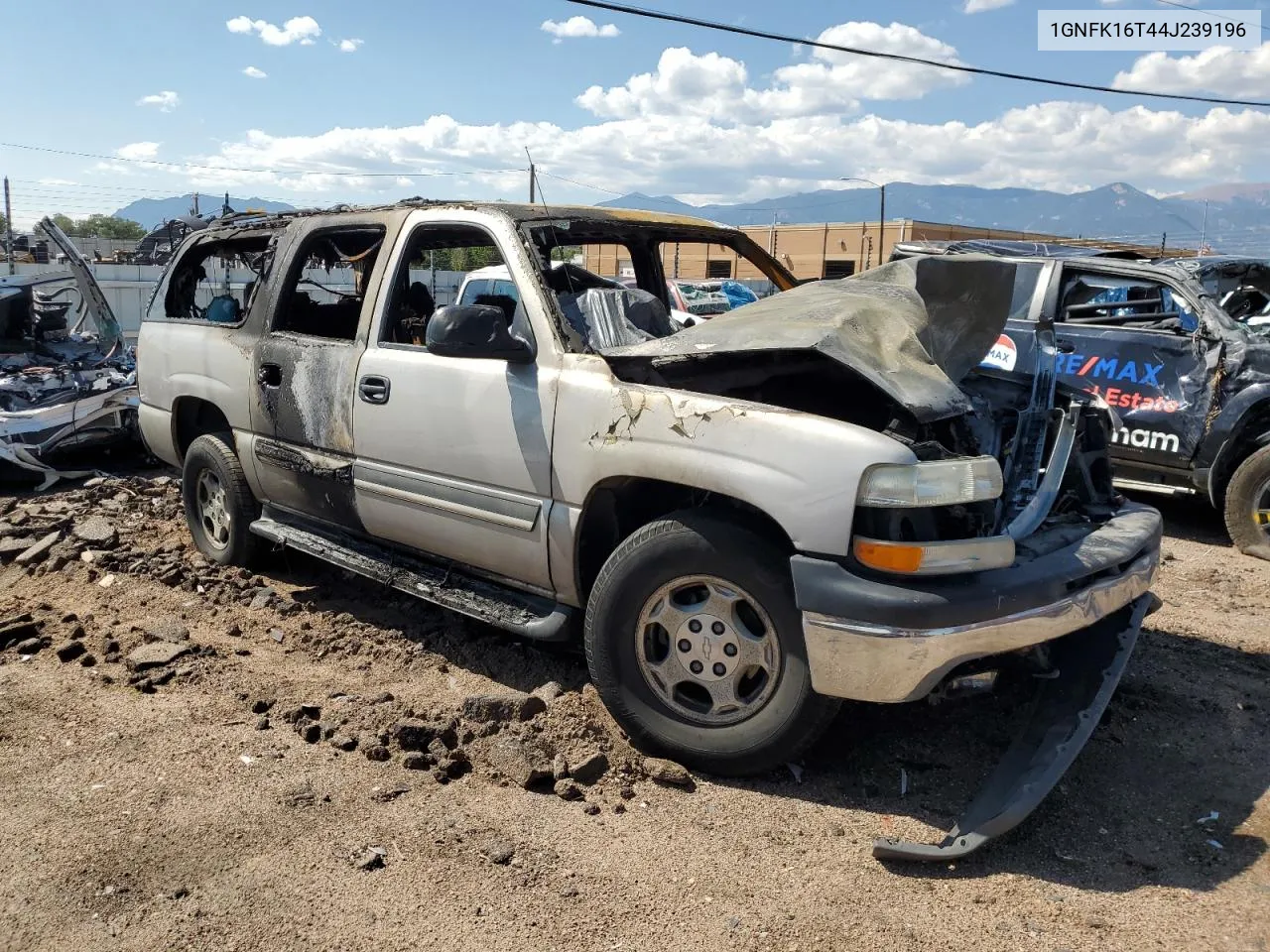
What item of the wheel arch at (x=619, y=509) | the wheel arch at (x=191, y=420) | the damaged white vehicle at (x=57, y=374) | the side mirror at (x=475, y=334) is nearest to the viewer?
the wheel arch at (x=619, y=509)

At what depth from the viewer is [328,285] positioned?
6074 millimetres

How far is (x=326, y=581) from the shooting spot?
18.3ft

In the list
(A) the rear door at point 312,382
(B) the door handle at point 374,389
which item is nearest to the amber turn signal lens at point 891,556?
(B) the door handle at point 374,389

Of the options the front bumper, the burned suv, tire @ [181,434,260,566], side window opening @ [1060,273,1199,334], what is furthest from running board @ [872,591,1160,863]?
tire @ [181,434,260,566]

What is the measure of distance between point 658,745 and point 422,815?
Result: 2.67ft

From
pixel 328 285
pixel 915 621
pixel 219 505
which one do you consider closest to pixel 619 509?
pixel 915 621

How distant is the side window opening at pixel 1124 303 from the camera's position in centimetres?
679

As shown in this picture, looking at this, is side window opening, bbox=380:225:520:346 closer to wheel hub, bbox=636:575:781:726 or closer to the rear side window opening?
the rear side window opening

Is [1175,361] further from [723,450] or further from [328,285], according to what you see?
[328,285]

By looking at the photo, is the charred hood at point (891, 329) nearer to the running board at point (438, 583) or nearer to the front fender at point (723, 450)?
the front fender at point (723, 450)

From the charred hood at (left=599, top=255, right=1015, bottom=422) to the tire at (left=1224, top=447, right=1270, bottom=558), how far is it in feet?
10.9

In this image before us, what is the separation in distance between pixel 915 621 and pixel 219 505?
4158mm

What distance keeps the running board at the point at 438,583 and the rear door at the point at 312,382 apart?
0.43ft

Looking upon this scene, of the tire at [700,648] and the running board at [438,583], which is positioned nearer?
the tire at [700,648]
